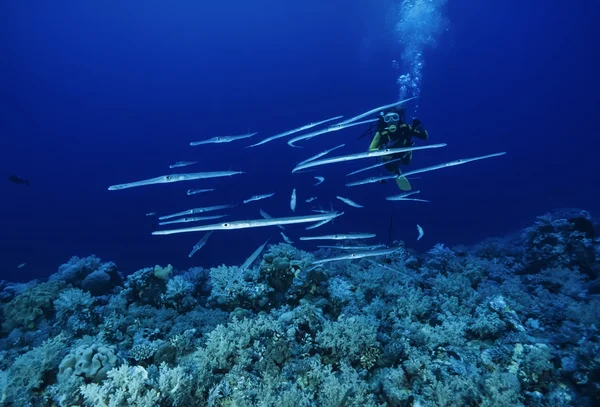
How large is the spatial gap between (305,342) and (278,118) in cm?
7204

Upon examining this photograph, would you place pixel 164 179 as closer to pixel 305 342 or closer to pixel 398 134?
pixel 305 342

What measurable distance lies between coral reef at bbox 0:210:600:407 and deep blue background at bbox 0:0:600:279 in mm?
21863

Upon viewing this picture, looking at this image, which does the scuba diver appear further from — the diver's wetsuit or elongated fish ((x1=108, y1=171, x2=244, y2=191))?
elongated fish ((x1=108, y1=171, x2=244, y2=191))

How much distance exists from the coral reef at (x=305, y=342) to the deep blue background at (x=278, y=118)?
21863 millimetres

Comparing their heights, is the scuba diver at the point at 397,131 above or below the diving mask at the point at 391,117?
below

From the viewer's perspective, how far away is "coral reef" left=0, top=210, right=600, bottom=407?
11.3ft

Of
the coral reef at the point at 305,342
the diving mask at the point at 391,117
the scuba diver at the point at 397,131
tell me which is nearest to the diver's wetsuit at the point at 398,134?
the scuba diver at the point at 397,131

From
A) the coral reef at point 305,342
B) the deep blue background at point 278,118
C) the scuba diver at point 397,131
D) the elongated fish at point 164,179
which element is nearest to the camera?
the coral reef at point 305,342

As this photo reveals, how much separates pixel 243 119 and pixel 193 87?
1436 inches

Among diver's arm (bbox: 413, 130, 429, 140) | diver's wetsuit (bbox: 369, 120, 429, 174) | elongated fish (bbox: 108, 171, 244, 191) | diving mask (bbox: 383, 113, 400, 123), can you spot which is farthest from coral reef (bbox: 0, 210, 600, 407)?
diving mask (bbox: 383, 113, 400, 123)

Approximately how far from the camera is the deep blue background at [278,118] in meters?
39.5

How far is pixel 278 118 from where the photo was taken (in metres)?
72.4

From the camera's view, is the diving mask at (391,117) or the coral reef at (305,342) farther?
the diving mask at (391,117)

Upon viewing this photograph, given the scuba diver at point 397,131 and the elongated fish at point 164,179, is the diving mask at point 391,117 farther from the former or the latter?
the elongated fish at point 164,179
